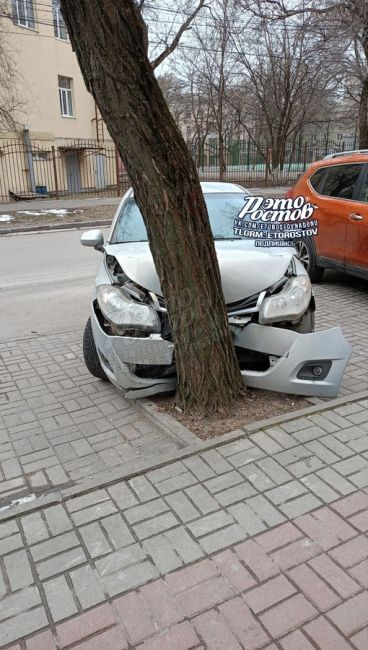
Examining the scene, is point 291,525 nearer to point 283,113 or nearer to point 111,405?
point 111,405

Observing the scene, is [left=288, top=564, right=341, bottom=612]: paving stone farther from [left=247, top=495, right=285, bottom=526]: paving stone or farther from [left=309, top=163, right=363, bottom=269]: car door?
[left=309, top=163, right=363, bottom=269]: car door

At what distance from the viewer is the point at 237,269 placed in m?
3.90

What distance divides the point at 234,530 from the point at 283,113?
3188 cm

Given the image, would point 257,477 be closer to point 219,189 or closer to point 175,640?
point 175,640

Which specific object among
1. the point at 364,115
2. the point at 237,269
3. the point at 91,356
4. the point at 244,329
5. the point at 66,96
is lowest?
the point at 91,356

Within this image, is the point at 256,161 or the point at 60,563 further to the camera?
the point at 256,161

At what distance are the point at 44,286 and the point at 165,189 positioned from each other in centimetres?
537

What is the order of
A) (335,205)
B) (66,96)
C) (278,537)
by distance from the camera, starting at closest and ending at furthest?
(278,537)
(335,205)
(66,96)

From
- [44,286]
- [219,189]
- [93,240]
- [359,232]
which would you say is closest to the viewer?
[93,240]

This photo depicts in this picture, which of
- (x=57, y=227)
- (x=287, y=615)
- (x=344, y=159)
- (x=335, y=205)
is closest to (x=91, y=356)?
(x=287, y=615)

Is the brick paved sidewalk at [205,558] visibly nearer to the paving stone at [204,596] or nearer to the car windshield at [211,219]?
the paving stone at [204,596]

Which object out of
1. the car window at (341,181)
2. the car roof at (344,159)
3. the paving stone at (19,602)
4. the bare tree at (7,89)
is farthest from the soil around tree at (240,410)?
the bare tree at (7,89)

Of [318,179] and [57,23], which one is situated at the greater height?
[57,23]

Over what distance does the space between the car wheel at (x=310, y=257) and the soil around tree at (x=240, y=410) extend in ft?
13.1
